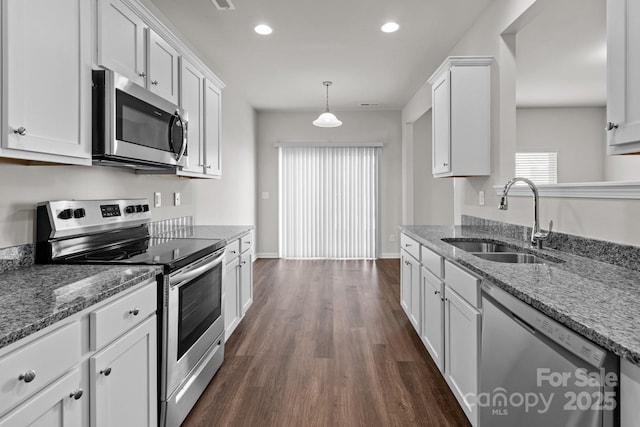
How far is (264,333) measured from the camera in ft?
10.1


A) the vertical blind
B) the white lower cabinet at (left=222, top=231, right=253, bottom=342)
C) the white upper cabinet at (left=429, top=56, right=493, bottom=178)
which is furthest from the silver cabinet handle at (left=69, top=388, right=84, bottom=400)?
the vertical blind

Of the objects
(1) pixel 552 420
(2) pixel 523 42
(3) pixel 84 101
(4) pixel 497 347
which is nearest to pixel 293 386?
(4) pixel 497 347

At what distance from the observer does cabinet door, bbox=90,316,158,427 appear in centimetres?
120

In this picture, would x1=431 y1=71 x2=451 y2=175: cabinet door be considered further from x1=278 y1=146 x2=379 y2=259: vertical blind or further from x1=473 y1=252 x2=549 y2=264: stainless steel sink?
x1=278 y1=146 x2=379 y2=259: vertical blind

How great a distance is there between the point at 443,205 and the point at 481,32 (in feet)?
11.7

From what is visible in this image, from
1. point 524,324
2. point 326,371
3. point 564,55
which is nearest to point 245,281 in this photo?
point 326,371

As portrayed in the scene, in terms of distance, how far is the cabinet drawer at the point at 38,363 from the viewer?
857 millimetres

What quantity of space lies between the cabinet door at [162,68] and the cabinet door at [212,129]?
1.84 feet

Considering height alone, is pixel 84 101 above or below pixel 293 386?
above

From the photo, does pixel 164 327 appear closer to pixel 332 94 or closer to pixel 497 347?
pixel 497 347

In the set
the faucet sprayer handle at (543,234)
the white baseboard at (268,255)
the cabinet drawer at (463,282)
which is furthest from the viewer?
the white baseboard at (268,255)

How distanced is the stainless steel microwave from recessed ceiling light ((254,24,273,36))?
136 centimetres

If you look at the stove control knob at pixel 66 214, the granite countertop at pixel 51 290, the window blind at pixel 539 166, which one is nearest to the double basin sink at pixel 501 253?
the granite countertop at pixel 51 290

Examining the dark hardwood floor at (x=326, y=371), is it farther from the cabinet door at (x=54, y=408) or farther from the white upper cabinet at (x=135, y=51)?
the white upper cabinet at (x=135, y=51)
